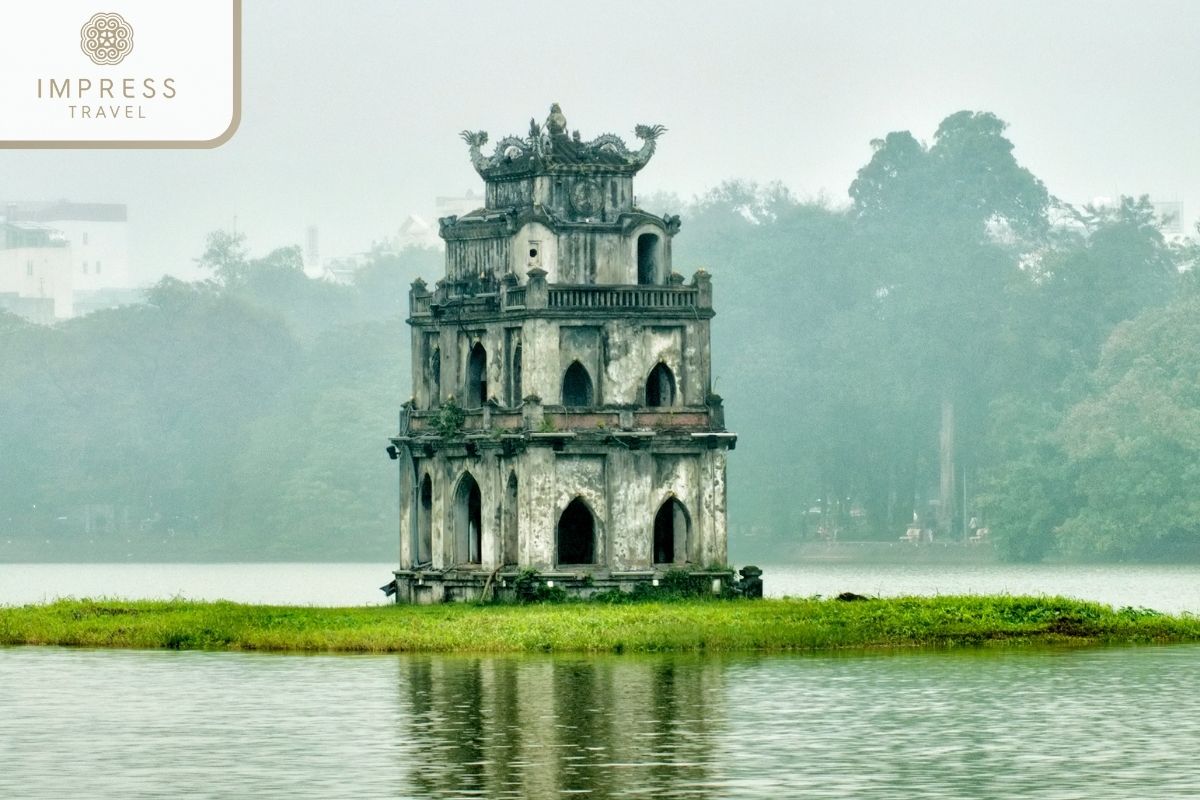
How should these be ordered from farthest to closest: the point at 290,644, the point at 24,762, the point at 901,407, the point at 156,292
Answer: the point at 156,292 → the point at 901,407 → the point at 290,644 → the point at 24,762

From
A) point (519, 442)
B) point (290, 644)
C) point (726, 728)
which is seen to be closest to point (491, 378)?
point (519, 442)

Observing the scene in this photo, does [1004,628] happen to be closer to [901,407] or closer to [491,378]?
[491,378]

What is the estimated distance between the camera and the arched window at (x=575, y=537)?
2504 inches

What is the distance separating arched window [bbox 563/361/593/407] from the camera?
6212 centimetres

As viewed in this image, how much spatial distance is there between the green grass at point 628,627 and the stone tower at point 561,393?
95.6 inches

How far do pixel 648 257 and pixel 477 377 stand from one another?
4.53m

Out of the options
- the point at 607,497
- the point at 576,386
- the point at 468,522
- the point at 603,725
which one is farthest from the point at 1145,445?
the point at 603,725

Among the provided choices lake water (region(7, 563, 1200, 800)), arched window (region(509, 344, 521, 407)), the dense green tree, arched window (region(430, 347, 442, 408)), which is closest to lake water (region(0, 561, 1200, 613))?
the dense green tree

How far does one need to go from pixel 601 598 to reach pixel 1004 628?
866cm

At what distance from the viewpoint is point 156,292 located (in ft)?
462

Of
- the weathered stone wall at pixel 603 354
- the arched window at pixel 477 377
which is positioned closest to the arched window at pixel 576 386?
the weathered stone wall at pixel 603 354

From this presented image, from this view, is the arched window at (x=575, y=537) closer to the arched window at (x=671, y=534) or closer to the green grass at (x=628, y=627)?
the arched window at (x=671, y=534)

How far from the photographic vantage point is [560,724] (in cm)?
4106

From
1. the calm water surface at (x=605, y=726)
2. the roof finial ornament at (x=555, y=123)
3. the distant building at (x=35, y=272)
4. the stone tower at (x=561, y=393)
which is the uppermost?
the distant building at (x=35, y=272)
